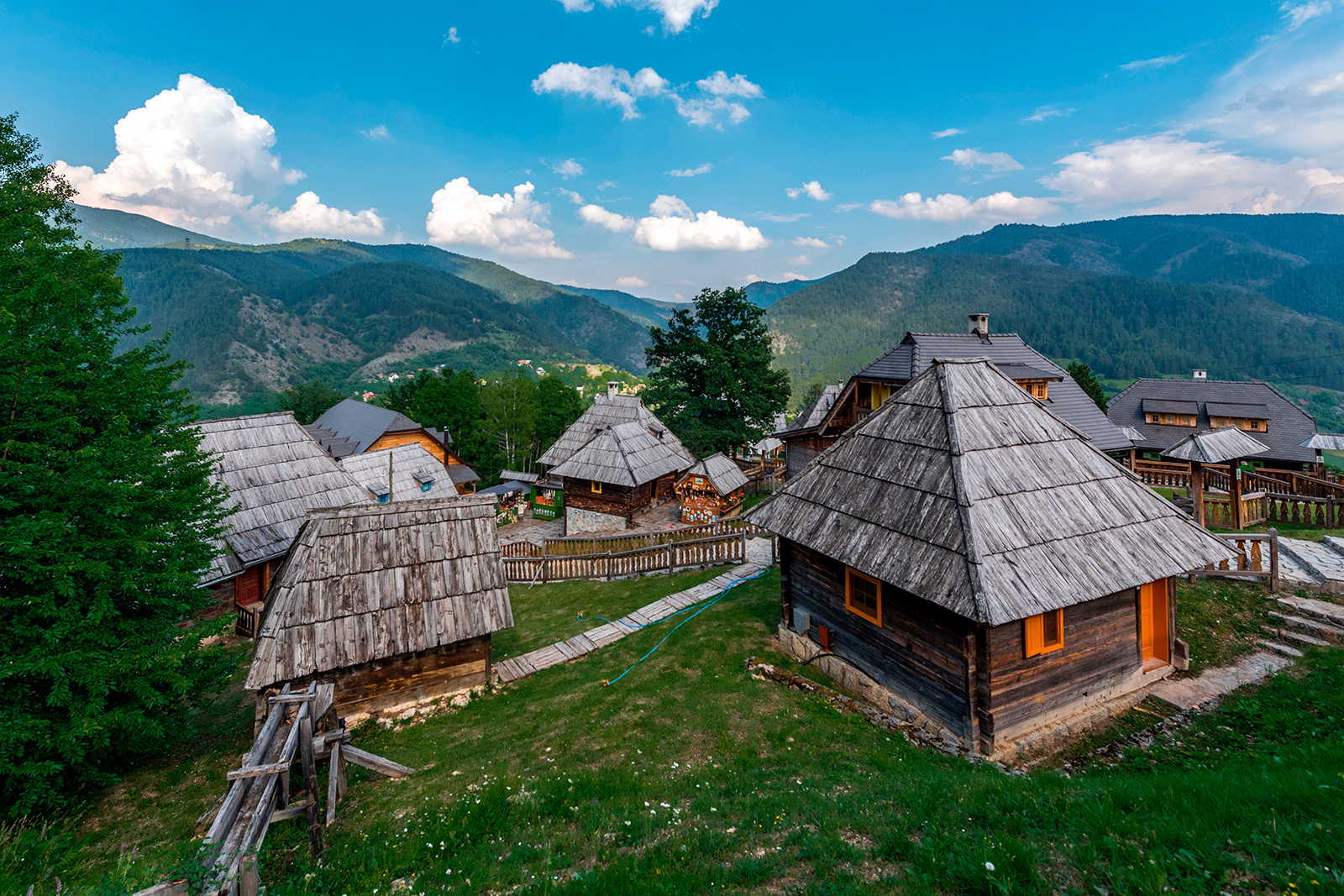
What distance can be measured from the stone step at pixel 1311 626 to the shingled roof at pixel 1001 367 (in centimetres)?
1293

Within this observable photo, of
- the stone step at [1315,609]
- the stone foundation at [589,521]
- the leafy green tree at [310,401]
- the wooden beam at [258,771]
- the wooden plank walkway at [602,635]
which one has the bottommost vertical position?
the stone foundation at [589,521]

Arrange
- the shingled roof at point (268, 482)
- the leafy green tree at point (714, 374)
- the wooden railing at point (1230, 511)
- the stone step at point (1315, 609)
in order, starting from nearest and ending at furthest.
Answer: the stone step at point (1315, 609), the shingled roof at point (268, 482), the wooden railing at point (1230, 511), the leafy green tree at point (714, 374)

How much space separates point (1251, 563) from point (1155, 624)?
5309 mm

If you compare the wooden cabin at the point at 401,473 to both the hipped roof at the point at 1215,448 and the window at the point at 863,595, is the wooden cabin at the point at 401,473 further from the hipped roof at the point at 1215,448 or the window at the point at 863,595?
the hipped roof at the point at 1215,448

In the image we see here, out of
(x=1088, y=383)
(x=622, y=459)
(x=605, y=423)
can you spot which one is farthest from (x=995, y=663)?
(x=1088, y=383)

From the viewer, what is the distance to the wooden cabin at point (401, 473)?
96.3 ft

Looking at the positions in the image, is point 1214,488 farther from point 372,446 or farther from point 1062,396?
point 372,446

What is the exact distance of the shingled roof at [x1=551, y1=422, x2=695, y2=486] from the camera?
2792 cm

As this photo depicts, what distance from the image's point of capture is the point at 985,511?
866cm

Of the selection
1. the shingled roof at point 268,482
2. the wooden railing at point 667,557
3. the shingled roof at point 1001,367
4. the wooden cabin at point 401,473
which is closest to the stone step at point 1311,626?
the wooden railing at point 667,557

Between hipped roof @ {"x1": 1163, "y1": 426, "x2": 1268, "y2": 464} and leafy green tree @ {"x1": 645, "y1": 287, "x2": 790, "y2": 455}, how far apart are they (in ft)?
79.7

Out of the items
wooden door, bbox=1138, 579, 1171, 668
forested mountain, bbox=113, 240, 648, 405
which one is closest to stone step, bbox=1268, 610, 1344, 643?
wooden door, bbox=1138, 579, 1171, 668

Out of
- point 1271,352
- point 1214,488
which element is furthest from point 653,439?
point 1271,352

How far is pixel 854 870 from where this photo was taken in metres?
5.04
